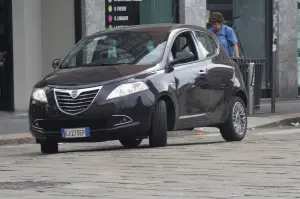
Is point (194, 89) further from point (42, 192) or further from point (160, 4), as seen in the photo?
A: point (160, 4)

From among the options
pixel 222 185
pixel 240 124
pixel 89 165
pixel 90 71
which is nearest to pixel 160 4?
pixel 240 124

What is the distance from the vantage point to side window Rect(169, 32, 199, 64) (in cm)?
1174

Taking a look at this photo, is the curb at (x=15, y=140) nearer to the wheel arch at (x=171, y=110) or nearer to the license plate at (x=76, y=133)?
the license plate at (x=76, y=133)

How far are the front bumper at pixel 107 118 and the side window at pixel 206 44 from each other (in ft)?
6.34

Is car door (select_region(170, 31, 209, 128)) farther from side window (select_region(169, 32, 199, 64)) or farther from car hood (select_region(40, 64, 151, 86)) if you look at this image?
car hood (select_region(40, 64, 151, 86))

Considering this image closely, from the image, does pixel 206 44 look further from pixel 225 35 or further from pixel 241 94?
pixel 225 35

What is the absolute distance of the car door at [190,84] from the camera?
38.1 ft

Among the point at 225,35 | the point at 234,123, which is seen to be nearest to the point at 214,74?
the point at 234,123

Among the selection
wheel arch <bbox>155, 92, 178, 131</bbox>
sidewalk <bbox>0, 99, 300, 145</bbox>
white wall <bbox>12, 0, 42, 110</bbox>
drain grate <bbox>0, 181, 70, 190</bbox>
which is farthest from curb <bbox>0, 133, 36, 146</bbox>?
drain grate <bbox>0, 181, 70, 190</bbox>

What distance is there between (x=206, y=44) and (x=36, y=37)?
7.57 meters

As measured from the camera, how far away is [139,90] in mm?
10781

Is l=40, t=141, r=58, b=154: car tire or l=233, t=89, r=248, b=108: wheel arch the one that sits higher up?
l=233, t=89, r=248, b=108: wheel arch

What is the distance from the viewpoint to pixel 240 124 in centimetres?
1285

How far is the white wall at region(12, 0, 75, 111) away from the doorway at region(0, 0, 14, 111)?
0.13 metres
